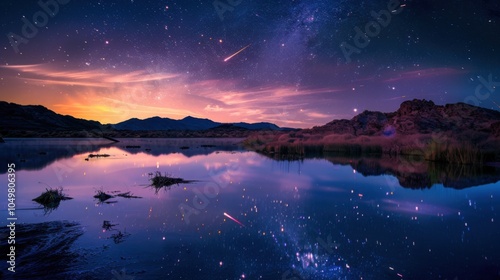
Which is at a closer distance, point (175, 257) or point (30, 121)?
point (175, 257)

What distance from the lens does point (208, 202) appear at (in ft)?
35.6

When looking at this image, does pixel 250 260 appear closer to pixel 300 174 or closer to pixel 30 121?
pixel 300 174

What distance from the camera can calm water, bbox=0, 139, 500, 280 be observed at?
5598 millimetres

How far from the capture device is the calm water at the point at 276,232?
18.4ft

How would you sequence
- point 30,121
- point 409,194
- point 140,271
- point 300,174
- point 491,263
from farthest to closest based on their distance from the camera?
point 30,121, point 300,174, point 409,194, point 491,263, point 140,271

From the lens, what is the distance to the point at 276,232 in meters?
7.62

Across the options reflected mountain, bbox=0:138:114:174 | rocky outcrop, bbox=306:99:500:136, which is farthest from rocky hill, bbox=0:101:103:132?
reflected mountain, bbox=0:138:114:174

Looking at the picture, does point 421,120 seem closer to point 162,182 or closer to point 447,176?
point 447,176

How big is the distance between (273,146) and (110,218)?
30.4 meters

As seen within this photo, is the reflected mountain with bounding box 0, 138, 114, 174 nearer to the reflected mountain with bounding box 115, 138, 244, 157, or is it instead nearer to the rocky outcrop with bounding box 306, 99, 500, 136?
the reflected mountain with bounding box 115, 138, 244, 157

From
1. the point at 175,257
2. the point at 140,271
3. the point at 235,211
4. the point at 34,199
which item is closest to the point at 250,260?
the point at 175,257

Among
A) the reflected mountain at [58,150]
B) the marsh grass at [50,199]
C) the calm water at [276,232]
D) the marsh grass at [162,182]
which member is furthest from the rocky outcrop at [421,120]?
the marsh grass at [50,199]

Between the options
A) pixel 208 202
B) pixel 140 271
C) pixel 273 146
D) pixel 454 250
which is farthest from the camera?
pixel 273 146

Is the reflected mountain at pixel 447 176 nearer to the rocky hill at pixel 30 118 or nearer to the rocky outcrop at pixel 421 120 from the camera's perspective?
the rocky outcrop at pixel 421 120
